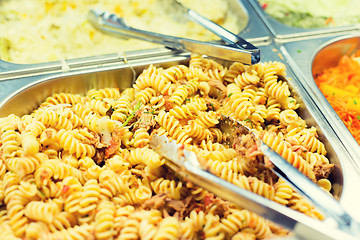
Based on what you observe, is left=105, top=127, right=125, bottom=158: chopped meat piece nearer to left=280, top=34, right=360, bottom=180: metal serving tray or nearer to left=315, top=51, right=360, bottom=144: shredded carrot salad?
left=280, top=34, right=360, bottom=180: metal serving tray

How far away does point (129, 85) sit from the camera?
275 cm

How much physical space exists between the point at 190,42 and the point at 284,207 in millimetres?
1619

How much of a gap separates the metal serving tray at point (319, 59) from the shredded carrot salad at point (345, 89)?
0.09 meters

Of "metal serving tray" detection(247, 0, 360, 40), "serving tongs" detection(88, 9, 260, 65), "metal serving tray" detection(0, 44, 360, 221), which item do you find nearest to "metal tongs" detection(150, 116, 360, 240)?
"metal serving tray" detection(0, 44, 360, 221)

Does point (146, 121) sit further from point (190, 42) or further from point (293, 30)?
point (293, 30)

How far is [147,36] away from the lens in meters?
2.78

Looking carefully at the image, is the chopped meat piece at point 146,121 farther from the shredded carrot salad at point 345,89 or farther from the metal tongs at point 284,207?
the shredded carrot salad at point 345,89

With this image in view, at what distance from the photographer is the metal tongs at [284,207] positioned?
144 cm

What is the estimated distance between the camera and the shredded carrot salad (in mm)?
2432

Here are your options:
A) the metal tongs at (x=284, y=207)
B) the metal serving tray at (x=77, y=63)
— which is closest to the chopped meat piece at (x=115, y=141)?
the metal tongs at (x=284, y=207)

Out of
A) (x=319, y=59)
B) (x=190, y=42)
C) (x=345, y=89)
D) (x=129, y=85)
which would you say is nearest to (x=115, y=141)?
(x=129, y=85)

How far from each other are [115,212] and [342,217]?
3.77 ft

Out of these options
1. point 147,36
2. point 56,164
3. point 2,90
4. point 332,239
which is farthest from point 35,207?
point 147,36

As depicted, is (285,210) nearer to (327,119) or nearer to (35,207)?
(327,119)
